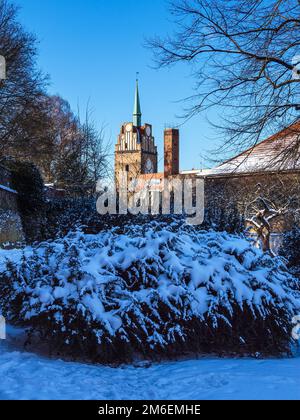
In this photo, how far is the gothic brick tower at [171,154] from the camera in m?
35.2

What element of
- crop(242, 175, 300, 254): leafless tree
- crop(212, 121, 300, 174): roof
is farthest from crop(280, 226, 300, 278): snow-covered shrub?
crop(242, 175, 300, 254): leafless tree

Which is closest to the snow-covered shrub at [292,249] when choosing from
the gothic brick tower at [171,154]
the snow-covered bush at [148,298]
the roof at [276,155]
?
the roof at [276,155]

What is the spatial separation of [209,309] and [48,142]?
61.4 feet

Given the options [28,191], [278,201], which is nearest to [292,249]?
[278,201]

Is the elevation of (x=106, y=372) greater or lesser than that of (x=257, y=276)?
lesser

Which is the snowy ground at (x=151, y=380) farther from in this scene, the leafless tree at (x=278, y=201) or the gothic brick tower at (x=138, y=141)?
the gothic brick tower at (x=138, y=141)

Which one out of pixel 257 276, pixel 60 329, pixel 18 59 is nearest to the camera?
pixel 60 329

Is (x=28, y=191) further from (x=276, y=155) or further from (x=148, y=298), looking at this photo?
(x=148, y=298)

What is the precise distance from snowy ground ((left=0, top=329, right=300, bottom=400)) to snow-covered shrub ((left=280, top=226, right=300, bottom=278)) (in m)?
7.36

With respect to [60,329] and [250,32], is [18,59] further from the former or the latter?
[60,329]

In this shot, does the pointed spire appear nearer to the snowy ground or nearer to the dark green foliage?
the dark green foliage

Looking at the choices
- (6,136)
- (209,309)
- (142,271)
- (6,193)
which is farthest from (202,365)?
(6,136)

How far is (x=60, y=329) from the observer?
5.12 m

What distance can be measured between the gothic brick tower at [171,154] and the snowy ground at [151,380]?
100 ft
